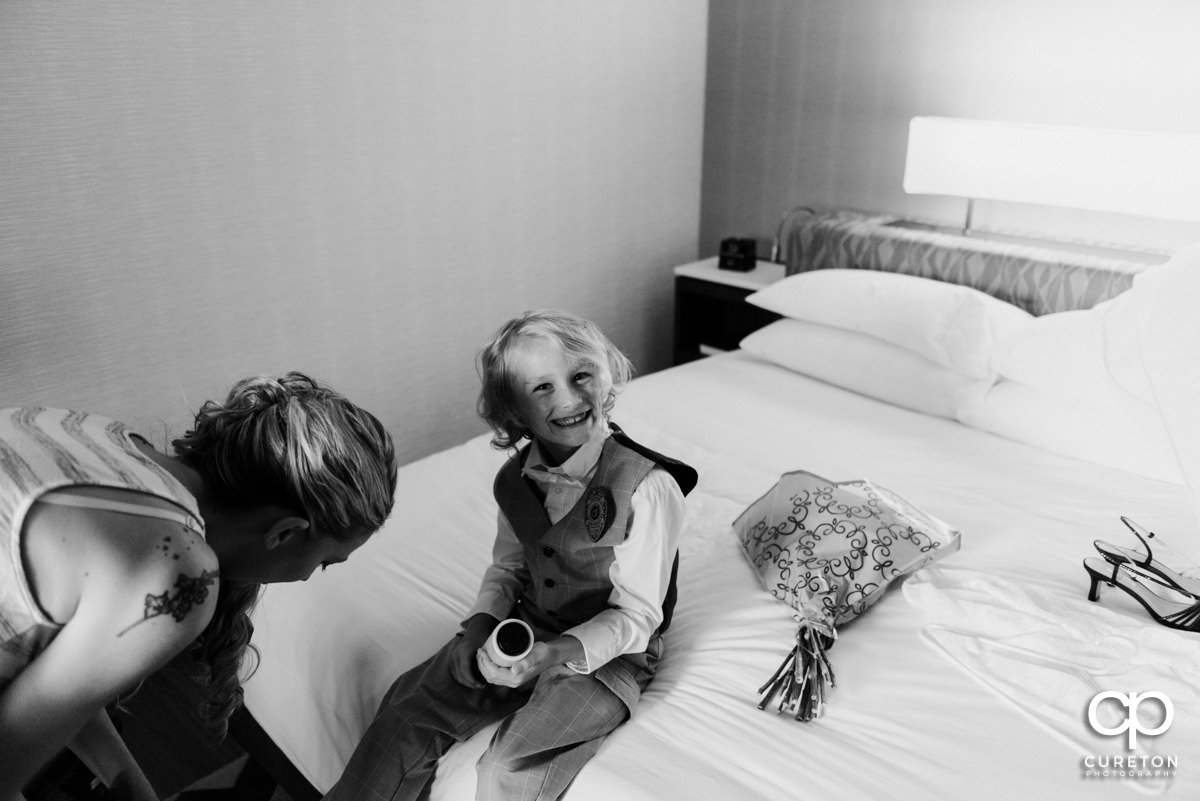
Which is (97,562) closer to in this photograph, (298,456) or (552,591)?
(298,456)

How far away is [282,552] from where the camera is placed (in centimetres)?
101

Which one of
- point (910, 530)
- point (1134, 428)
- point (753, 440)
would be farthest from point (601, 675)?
point (1134, 428)

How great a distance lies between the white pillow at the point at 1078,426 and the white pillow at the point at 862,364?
72 millimetres

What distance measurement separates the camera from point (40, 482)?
0.80 m

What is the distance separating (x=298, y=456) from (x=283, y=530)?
0.08 metres

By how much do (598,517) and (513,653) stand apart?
26 cm

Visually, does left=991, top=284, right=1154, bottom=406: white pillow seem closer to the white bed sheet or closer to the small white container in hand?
the white bed sheet

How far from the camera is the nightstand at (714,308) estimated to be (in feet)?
10.4

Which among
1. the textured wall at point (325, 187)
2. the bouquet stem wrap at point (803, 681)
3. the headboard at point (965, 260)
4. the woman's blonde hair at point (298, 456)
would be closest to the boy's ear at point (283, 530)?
the woman's blonde hair at point (298, 456)

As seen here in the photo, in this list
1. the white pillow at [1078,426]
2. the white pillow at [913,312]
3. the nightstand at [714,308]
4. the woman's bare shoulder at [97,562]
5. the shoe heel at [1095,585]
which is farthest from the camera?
the nightstand at [714,308]

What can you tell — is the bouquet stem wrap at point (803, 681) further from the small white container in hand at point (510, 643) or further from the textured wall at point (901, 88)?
the textured wall at point (901, 88)

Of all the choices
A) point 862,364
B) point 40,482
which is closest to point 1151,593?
point 862,364

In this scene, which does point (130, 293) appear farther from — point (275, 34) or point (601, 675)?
point (601, 675)

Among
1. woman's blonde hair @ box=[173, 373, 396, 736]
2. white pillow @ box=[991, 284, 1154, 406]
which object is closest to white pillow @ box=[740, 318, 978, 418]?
white pillow @ box=[991, 284, 1154, 406]
